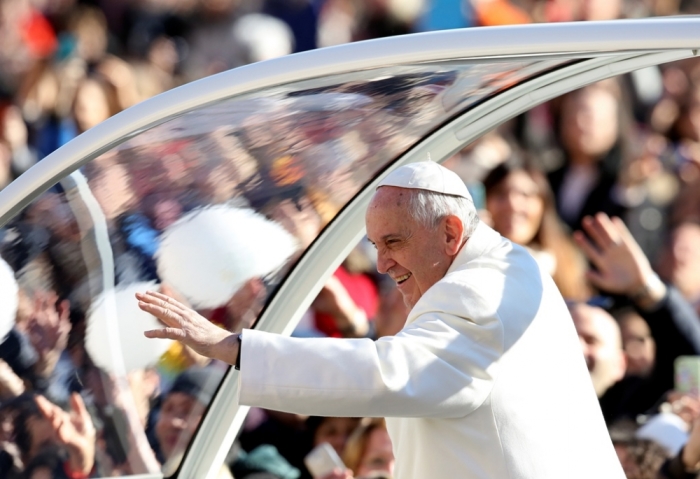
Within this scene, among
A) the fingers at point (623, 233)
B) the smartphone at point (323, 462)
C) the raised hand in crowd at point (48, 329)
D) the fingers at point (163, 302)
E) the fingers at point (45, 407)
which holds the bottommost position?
the smartphone at point (323, 462)

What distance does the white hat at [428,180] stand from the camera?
2939 millimetres

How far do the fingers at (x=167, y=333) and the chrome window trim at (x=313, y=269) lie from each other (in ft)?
4.48

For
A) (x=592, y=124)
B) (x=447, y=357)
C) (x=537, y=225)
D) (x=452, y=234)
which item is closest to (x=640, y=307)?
(x=537, y=225)

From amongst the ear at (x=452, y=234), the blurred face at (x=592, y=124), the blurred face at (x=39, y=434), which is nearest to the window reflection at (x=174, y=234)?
the blurred face at (x=39, y=434)

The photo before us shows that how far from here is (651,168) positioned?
17.2 ft

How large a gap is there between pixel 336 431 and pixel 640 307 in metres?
1.51

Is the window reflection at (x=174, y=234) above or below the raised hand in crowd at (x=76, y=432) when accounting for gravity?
above

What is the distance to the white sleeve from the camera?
8.16 ft

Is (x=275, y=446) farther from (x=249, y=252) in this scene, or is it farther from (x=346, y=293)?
(x=249, y=252)

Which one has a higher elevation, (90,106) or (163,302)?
(163,302)

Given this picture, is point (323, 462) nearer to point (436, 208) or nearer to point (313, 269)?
point (313, 269)

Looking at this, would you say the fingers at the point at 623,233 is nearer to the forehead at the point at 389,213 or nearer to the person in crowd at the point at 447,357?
the person in crowd at the point at 447,357

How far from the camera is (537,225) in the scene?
509 centimetres

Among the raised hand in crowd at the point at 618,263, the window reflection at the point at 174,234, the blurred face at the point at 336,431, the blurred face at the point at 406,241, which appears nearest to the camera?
the blurred face at the point at 406,241
